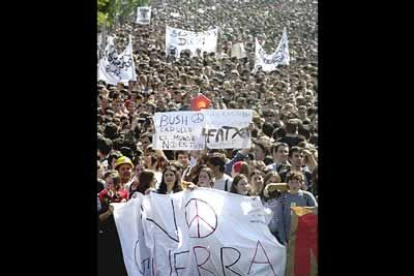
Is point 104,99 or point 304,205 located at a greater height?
point 104,99

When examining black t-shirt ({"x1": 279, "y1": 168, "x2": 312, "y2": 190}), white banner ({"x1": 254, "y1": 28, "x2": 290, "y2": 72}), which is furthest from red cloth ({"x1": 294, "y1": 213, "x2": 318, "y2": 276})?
white banner ({"x1": 254, "y1": 28, "x2": 290, "y2": 72})

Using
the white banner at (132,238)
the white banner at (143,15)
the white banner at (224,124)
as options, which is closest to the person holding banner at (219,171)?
the white banner at (224,124)

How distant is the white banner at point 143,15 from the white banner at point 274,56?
1.55m

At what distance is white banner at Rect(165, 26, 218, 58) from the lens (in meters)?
8.63

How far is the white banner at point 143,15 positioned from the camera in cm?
1002

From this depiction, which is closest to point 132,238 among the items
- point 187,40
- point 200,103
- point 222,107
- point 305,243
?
point 305,243

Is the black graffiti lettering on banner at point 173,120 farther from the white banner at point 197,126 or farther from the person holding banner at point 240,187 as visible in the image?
the person holding banner at point 240,187

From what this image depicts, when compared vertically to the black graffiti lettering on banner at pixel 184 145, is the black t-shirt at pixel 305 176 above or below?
below

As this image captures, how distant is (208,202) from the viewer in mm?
6434

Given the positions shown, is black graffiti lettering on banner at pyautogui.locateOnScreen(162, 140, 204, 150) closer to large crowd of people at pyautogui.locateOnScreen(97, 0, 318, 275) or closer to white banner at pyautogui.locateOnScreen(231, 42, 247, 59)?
large crowd of people at pyautogui.locateOnScreen(97, 0, 318, 275)
